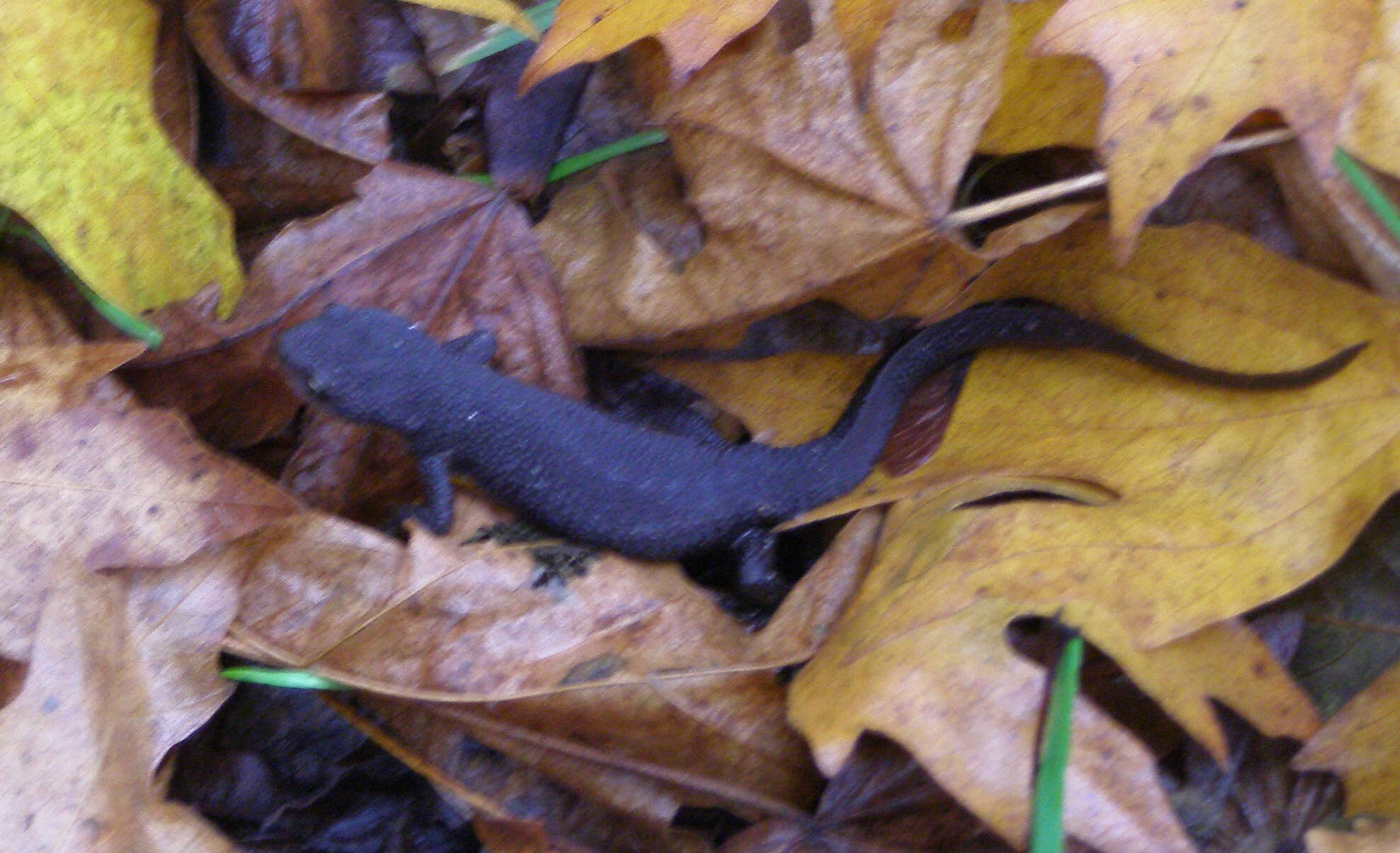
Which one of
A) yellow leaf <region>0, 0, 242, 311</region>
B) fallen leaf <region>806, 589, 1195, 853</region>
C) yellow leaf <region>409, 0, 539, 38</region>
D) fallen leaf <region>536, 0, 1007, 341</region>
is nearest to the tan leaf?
fallen leaf <region>806, 589, 1195, 853</region>

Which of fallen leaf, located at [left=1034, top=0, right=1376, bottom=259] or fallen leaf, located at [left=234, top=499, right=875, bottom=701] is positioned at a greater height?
fallen leaf, located at [left=1034, top=0, right=1376, bottom=259]

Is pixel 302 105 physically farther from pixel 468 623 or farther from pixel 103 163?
pixel 468 623

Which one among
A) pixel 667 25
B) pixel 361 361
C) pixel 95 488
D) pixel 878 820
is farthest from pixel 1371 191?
pixel 95 488

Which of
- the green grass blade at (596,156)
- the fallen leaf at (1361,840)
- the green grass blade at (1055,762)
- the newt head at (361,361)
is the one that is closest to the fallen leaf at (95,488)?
the newt head at (361,361)

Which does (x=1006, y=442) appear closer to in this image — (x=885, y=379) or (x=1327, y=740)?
(x=885, y=379)

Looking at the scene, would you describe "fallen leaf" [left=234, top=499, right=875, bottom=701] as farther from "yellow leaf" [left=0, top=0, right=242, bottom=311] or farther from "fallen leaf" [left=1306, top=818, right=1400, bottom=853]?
"fallen leaf" [left=1306, top=818, right=1400, bottom=853]

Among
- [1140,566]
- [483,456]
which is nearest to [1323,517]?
[1140,566]
